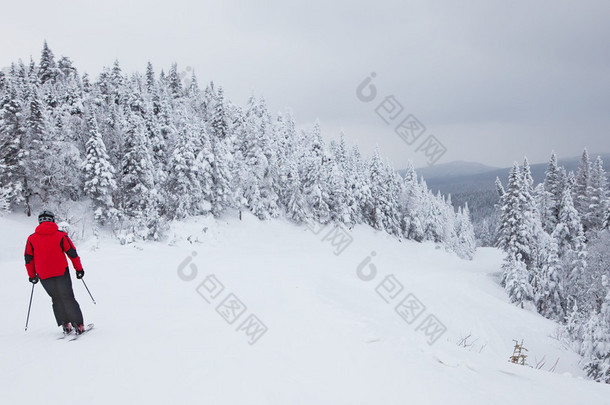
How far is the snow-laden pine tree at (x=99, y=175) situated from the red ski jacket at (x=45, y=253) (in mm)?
28621

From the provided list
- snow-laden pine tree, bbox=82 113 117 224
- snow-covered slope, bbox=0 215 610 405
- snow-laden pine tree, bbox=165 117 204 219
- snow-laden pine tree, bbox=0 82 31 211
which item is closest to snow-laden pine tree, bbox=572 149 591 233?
snow-covered slope, bbox=0 215 610 405

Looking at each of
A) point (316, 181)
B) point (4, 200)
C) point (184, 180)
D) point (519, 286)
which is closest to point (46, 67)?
point (4, 200)

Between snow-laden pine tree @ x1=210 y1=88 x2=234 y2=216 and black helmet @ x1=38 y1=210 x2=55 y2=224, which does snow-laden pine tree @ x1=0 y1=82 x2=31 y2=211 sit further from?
black helmet @ x1=38 y1=210 x2=55 y2=224

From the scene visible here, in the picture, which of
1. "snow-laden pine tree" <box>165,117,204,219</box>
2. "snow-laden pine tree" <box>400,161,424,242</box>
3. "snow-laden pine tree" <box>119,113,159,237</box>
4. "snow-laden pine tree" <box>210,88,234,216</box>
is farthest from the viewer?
"snow-laden pine tree" <box>400,161,424,242</box>

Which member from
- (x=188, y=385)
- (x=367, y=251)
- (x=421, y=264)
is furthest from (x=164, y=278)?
(x=421, y=264)

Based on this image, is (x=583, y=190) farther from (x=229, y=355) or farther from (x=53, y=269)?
(x=53, y=269)

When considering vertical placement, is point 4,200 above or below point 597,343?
above

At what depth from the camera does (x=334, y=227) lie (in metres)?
44.0

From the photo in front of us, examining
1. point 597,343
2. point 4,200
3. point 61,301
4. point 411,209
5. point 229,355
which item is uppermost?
point 4,200

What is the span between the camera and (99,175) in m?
30.7

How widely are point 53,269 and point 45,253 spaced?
0.30 m

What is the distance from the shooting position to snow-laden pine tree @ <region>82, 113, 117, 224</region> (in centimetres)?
3023

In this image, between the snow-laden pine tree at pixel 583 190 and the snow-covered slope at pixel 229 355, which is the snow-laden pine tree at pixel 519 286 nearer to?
the snow-laden pine tree at pixel 583 190

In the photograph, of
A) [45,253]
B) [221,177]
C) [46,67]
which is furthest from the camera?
[46,67]
